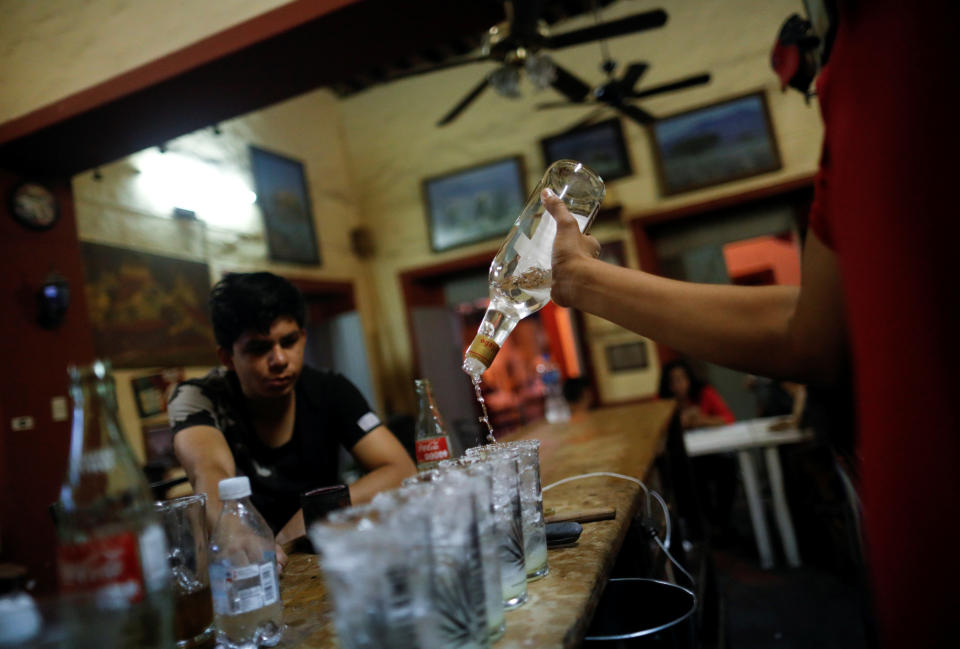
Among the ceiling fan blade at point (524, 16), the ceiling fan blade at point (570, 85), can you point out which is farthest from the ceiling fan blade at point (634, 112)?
the ceiling fan blade at point (524, 16)

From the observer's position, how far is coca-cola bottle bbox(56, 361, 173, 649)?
0.58 meters

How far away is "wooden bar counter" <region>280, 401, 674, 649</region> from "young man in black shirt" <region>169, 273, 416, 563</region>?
0.48m

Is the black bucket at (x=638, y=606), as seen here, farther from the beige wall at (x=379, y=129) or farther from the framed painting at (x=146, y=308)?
the framed painting at (x=146, y=308)

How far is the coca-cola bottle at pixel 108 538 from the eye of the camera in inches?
22.8

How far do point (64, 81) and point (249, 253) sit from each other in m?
2.17

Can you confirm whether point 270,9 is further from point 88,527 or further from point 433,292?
point 433,292

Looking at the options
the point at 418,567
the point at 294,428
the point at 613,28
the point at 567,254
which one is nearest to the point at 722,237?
the point at 613,28

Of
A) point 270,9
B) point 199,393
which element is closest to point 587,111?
point 270,9

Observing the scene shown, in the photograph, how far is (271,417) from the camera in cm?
185

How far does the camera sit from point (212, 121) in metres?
3.59

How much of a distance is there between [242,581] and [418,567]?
360mm

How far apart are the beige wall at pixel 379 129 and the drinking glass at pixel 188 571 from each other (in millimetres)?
2734

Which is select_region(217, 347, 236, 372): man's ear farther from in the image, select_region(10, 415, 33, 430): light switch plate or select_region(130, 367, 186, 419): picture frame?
select_region(130, 367, 186, 419): picture frame

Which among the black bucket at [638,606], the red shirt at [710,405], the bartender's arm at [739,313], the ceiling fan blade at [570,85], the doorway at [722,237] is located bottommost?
the red shirt at [710,405]
